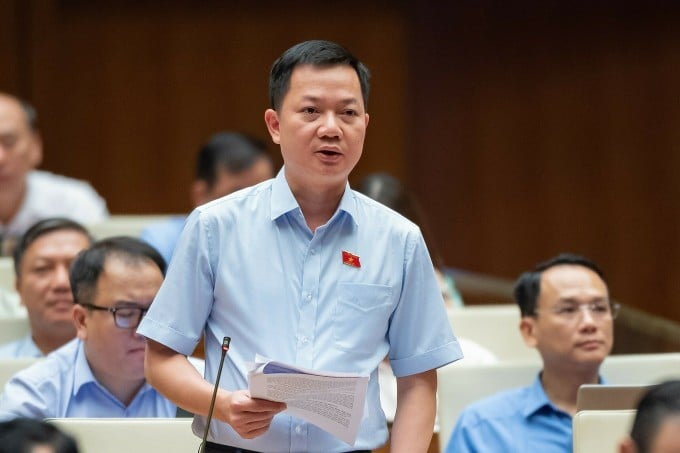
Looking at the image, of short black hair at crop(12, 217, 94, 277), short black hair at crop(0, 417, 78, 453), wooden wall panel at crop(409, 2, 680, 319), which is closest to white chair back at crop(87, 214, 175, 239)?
short black hair at crop(12, 217, 94, 277)

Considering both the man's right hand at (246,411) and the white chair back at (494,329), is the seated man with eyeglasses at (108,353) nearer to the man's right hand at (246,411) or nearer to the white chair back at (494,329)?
the man's right hand at (246,411)

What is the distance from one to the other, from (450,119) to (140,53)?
1488mm

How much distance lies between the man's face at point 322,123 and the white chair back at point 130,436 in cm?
59

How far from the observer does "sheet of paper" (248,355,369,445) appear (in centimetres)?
163

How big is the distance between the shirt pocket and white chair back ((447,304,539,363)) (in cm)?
157

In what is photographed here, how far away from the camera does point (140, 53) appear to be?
559 centimetres

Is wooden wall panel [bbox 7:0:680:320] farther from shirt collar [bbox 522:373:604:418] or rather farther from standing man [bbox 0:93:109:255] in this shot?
shirt collar [bbox 522:373:604:418]

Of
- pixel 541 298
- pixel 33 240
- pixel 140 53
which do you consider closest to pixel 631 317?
pixel 541 298

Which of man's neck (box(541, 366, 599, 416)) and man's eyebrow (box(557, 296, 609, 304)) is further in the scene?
man's eyebrow (box(557, 296, 609, 304))

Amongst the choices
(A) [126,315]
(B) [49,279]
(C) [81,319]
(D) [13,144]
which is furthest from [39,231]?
(D) [13,144]

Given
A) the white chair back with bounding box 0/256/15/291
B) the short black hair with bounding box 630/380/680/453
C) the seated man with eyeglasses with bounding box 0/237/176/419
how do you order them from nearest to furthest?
1. the short black hair with bounding box 630/380/680/453
2. the seated man with eyeglasses with bounding box 0/237/176/419
3. the white chair back with bounding box 0/256/15/291

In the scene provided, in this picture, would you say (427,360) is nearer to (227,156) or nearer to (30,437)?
(30,437)

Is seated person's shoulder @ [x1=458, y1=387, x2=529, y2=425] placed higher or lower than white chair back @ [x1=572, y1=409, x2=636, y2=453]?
lower

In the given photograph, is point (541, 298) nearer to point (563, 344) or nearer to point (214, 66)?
point (563, 344)
